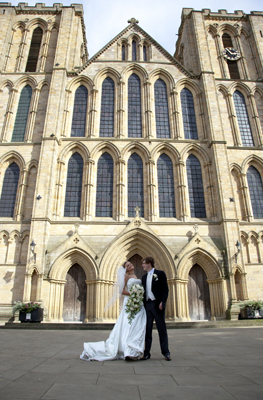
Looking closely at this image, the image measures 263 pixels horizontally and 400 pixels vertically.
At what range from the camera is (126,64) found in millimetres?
21375

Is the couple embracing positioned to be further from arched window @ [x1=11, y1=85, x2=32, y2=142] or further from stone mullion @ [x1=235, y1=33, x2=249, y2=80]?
stone mullion @ [x1=235, y1=33, x2=249, y2=80]

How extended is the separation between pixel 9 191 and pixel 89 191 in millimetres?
4876

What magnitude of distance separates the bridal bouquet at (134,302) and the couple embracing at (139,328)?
2 cm

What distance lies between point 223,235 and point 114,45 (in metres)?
16.4

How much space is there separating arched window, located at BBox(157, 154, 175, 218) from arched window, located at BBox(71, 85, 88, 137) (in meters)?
5.52

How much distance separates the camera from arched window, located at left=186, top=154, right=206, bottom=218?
17438 millimetres

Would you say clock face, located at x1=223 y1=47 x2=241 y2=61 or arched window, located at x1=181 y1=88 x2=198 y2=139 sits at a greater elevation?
clock face, located at x1=223 y1=47 x2=241 y2=61

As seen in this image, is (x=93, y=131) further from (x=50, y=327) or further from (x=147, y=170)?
(x=50, y=327)

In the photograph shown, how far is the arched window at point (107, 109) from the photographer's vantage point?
19.5m

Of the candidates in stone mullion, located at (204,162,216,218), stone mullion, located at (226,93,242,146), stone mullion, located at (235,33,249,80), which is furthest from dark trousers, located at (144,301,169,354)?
stone mullion, located at (235,33,249,80)

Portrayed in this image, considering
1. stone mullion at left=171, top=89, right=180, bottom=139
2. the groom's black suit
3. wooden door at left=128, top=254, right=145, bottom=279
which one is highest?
stone mullion at left=171, top=89, right=180, bottom=139

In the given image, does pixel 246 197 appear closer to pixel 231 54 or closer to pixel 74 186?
pixel 74 186

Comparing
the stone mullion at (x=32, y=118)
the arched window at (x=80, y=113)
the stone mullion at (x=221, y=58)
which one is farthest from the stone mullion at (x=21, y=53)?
the stone mullion at (x=221, y=58)

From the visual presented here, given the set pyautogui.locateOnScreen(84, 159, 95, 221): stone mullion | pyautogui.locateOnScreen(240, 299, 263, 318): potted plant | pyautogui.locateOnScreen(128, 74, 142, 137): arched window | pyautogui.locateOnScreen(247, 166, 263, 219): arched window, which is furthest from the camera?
pyautogui.locateOnScreen(128, 74, 142, 137): arched window
